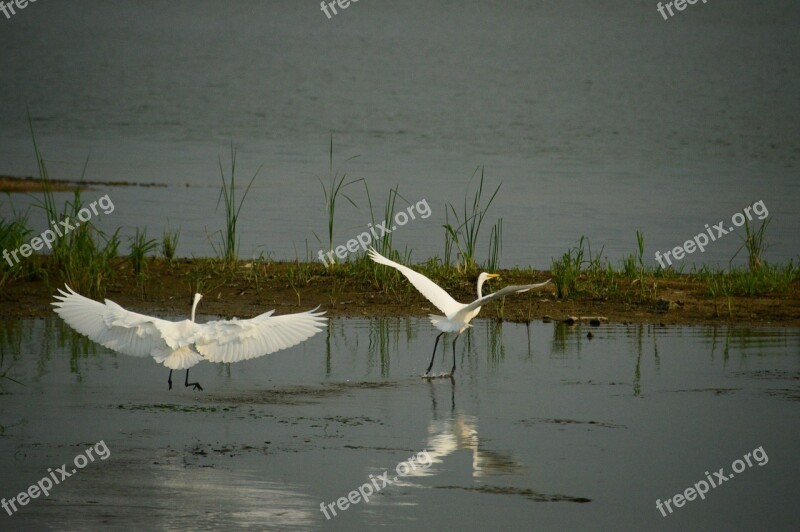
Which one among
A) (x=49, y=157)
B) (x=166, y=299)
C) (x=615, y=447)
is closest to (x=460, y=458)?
(x=615, y=447)

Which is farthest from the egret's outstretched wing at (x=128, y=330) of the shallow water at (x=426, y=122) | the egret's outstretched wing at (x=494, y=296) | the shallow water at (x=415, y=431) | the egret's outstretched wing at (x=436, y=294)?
the shallow water at (x=426, y=122)

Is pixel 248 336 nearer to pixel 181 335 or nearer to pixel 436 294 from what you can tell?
pixel 181 335

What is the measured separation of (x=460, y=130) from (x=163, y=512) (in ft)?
106

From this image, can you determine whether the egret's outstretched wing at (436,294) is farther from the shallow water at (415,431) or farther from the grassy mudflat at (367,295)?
the grassy mudflat at (367,295)

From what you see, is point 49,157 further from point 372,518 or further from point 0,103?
point 372,518

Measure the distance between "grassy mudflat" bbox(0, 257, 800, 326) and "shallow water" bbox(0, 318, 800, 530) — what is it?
0.82 m

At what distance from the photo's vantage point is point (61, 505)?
698 cm

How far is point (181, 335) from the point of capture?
30.4ft

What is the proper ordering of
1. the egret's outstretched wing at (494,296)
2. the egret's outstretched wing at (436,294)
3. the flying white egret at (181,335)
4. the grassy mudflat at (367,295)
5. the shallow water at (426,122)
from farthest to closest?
the shallow water at (426,122) < the grassy mudflat at (367,295) < the egret's outstretched wing at (436,294) < the egret's outstretched wing at (494,296) < the flying white egret at (181,335)

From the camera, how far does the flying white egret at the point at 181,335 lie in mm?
9273

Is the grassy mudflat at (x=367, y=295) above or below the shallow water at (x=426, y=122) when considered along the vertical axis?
below

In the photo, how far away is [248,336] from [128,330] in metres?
0.90

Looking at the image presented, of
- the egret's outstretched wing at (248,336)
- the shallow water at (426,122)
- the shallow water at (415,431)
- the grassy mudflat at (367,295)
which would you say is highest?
the shallow water at (426,122)

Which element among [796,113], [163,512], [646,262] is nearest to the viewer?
[163,512]
